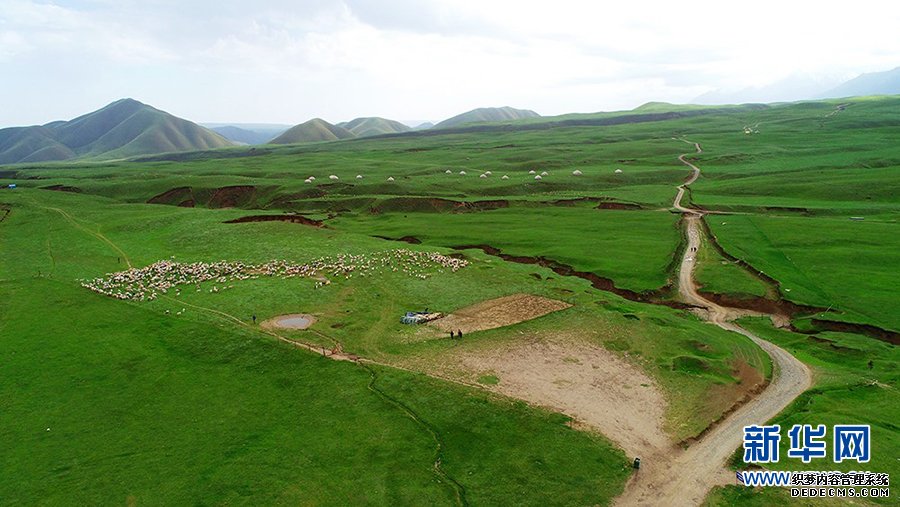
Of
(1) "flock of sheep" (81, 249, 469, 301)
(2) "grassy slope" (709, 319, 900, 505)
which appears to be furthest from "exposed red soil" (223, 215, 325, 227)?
(2) "grassy slope" (709, 319, 900, 505)

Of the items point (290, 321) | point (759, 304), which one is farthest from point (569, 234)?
point (290, 321)

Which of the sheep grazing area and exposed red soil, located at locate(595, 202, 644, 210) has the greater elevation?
exposed red soil, located at locate(595, 202, 644, 210)

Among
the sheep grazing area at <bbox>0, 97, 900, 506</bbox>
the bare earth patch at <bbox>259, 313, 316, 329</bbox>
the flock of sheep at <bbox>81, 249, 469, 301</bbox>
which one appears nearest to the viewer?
the sheep grazing area at <bbox>0, 97, 900, 506</bbox>

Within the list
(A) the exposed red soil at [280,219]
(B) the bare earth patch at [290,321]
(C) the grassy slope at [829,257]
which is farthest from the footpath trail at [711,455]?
(A) the exposed red soil at [280,219]

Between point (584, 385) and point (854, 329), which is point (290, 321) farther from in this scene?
point (854, 329)

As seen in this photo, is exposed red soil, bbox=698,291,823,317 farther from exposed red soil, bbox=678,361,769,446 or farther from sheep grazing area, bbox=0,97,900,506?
exposed red soil, bbox=678,361,769,446
